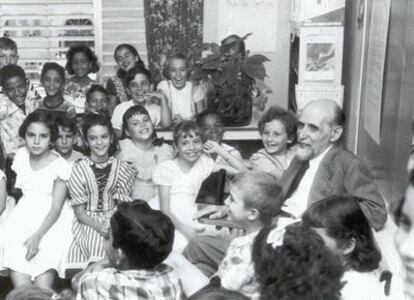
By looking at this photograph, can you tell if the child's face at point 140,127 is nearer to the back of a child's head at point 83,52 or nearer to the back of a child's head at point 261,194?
the back of a child's head at point 261,194

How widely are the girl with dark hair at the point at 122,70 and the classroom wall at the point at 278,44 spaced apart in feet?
2.05

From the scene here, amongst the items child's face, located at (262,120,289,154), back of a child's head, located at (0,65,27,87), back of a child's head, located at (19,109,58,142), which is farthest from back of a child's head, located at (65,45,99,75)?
child's face, located at (262,120,289,154)

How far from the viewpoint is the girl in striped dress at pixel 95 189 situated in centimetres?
346

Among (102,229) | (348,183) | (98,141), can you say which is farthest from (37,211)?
(348,183)

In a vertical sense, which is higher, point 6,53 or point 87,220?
point 6,53

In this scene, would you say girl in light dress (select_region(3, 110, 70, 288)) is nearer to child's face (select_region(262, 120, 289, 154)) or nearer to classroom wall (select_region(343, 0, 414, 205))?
child's face (select_region(262, 120, 289, 154))

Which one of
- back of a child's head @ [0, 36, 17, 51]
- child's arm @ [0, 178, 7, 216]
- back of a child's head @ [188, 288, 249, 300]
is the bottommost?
child's arm @ [0, 178, 7, 216]

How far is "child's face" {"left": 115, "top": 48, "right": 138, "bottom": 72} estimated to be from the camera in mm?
5047

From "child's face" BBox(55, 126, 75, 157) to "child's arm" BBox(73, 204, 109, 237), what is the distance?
0.45 meters

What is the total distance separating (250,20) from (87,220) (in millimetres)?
2438

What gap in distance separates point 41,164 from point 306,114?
1347 millimetres

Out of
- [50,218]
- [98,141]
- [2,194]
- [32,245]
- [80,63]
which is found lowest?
[32,245]

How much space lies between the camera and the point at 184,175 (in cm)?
370

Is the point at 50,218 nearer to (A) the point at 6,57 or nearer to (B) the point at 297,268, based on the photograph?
(A) the point at 6,57
